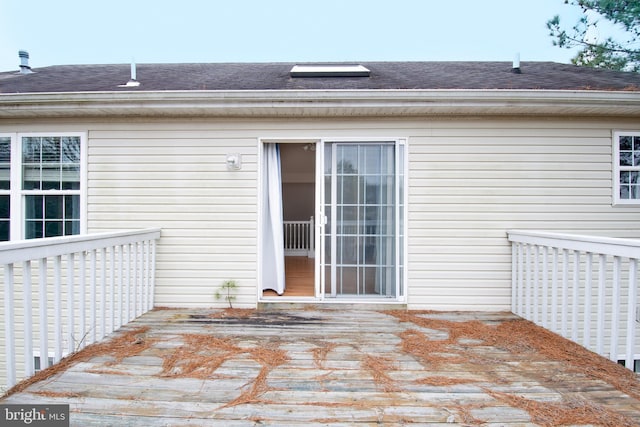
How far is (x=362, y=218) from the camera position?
392 cm

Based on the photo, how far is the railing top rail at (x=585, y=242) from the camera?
2.33 metres

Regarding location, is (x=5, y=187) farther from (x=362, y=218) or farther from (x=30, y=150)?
(x=362, y=218)

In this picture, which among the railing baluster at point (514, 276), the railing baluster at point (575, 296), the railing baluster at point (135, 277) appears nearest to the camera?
the railing baluster at point (575, 296)

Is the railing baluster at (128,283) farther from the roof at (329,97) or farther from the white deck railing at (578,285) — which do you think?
the white deck railing at (578,285)

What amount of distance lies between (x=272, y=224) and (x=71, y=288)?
2216 mm

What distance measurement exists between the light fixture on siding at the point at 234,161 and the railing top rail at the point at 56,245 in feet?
4.06

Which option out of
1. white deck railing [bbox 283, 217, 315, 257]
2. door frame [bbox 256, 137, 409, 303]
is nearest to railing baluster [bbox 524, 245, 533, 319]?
door frame [bbox 256, 137, 409, 303]

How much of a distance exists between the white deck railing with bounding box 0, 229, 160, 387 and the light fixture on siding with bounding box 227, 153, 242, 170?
1.17 m

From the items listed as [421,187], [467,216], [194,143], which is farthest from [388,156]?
[194,143]

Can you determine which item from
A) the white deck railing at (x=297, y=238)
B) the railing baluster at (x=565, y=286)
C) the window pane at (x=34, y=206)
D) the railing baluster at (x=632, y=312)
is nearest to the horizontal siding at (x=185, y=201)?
the window pane at (x=34, y=206)

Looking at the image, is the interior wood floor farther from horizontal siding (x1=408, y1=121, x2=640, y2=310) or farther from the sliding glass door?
horizontal siding (x1=408, y1=121, x2=640, y2=310)

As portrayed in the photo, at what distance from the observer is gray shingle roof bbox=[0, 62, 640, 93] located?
4.04 metres

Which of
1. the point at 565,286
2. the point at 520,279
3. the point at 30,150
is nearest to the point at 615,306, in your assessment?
the point at 565,286

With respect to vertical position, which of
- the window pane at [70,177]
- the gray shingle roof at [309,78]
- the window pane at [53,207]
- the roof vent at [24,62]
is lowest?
the window pane at [53,207]
